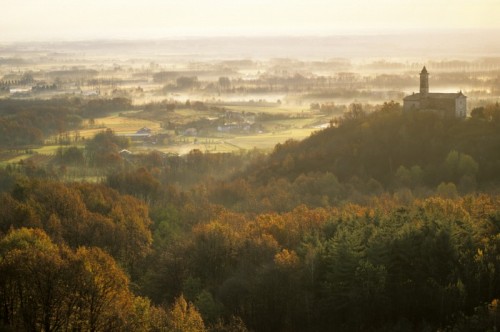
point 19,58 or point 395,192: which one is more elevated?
point 19,58

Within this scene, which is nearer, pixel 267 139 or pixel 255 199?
pixel 255 199

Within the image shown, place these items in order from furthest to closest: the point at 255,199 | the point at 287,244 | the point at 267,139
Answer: the point at 267,139 → the point at 255,199 → the point at 287,244

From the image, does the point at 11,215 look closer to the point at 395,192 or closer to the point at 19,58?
the point at 395,192

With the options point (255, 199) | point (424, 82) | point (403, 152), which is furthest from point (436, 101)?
point (255, 199)

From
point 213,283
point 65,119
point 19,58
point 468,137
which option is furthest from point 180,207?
point 19,58

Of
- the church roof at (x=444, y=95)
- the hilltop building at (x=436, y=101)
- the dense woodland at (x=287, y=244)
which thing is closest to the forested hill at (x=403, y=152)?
the dense woodland at (x=287, y=244)

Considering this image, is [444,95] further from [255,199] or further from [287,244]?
[287,244]

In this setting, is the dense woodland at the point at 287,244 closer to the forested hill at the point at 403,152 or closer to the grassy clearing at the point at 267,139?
the forested hill at the point at 403,152

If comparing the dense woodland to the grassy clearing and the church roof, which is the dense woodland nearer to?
the church roof

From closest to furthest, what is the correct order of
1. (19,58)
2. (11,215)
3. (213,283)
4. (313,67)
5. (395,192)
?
1. (213,283)
2. (11,215)
3. (395,192)
4. (313,67)
5. (19,58)
